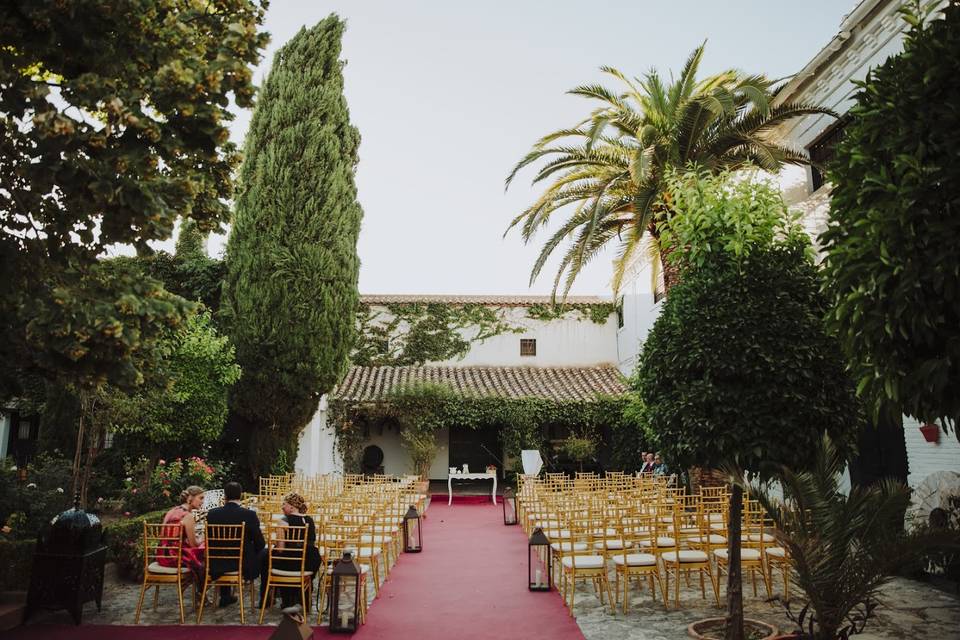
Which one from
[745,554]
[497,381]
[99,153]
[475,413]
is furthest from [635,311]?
[99,153]

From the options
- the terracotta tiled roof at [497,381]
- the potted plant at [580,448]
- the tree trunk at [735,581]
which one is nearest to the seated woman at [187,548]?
the tree trunk at [735,581]

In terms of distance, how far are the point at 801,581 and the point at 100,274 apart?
19.7 feet

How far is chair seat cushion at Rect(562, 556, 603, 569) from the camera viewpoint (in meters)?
6.71

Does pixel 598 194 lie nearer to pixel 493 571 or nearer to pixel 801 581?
pixel 493 571

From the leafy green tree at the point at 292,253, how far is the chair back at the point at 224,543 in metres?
8.77

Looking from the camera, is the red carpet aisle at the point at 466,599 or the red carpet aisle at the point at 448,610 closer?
the red carpet aisle at the point at 448,610

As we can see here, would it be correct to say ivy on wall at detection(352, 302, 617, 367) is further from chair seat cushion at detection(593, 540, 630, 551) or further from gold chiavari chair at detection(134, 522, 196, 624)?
gold chiavari chair at detection(134, 522, 196, 624)

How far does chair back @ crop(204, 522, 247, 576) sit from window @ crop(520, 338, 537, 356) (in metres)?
17.7

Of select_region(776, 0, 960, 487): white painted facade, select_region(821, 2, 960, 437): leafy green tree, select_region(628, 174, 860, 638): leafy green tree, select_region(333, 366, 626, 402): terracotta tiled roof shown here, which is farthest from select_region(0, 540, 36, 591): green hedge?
select_region(333, 366, 626, 402): terracotta tiled roof

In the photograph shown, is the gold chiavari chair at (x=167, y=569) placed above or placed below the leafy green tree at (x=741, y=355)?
below

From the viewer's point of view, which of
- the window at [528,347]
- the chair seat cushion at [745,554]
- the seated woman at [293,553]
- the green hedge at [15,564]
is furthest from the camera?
the window at [528,347]

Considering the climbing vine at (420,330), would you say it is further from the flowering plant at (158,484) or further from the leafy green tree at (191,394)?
the leafy green tree at (191,394)

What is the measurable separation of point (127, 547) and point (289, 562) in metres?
2.83

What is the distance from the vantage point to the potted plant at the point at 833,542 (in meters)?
4.91
